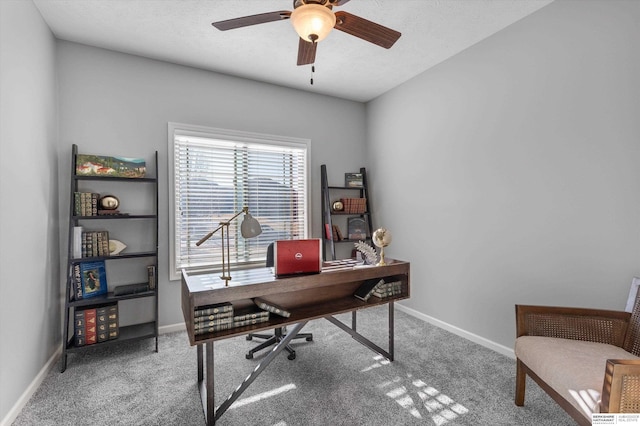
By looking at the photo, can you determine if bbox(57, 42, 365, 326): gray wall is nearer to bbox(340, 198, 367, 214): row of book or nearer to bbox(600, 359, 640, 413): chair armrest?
bbox(340, 198, 367, 214): row of book

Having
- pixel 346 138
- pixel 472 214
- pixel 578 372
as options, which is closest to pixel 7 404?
pixel 578 372

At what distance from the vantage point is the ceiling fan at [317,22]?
1486 millimetres

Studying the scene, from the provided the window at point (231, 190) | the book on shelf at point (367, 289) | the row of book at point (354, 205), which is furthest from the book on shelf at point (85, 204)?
the row of book at point (354, 205)

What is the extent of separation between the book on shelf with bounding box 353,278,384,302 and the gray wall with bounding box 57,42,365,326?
1.72 meters

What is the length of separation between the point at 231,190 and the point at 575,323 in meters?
3.26

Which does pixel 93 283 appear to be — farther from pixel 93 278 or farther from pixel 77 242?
pixel 77 242

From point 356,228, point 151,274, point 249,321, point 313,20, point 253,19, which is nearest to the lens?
point 313,20

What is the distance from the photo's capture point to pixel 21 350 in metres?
1.92

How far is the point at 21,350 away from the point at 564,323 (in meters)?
3.54

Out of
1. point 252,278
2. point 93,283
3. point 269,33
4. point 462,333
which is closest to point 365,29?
point 269,33

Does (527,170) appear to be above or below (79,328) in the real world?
above

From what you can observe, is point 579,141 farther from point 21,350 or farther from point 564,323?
point 21,350

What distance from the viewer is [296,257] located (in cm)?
194

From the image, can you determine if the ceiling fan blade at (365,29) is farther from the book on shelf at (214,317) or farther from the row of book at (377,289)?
the book on shelf at (214,317)
